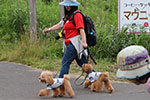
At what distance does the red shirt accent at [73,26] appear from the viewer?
6.09 meters

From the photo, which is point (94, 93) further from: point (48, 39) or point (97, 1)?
point (97, 1)

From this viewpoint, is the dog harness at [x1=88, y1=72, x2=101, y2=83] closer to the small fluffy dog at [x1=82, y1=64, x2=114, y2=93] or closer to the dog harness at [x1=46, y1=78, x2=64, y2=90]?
the small fluffy dog at [x1=82, y1=64, x2=114, y2=93]

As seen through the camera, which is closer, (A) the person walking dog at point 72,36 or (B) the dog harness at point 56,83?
(B) the dog harness at point 56,83

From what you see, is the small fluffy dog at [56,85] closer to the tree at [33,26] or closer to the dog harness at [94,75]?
the dog harness at [94,75]

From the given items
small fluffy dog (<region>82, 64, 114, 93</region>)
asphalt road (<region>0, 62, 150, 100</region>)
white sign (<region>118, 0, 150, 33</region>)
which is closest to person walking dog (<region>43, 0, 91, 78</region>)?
small fluffy dog (<region>82, 64, 114, 93</region>)

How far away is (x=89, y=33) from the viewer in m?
6.32

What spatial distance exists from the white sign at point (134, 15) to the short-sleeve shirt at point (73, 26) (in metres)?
3.29

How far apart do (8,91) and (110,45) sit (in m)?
3.37

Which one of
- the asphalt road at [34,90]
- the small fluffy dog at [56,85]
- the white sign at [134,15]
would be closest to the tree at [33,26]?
the asphalt road at [34,90]

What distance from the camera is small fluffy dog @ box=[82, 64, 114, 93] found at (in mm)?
6260

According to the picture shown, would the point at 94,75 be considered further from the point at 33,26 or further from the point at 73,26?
the point at 33,26

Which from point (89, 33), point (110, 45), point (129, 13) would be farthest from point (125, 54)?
point (129, 13)

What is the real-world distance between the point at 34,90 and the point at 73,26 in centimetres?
143

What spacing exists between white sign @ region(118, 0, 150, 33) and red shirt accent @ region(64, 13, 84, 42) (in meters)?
3.29
